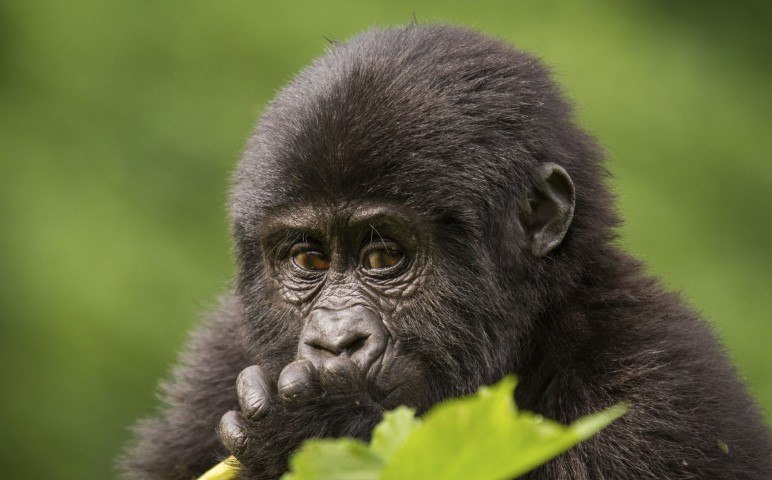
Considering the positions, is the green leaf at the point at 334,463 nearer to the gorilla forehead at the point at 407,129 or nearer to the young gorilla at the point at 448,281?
the young gorilla at the point at 448,281

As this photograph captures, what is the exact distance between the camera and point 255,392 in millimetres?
3912

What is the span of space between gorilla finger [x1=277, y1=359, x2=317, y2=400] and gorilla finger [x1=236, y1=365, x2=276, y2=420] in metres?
0.15

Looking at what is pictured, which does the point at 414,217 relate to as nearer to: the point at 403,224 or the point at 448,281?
the point at 403,224

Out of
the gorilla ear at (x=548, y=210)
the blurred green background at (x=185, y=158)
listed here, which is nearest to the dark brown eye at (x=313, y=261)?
the gorilla ear at (x=548, y=210)

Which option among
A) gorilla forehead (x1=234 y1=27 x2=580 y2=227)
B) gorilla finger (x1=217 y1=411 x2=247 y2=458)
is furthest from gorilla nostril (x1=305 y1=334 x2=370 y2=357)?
gorilla forehead (x1=234 y1=27 x2=580 y2=227)

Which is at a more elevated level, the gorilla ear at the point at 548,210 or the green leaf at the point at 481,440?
the gorilla ear at the point at 548,210

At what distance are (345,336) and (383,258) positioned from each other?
1.28ft

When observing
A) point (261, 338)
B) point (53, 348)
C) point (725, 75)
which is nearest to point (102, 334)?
point (53, 348)

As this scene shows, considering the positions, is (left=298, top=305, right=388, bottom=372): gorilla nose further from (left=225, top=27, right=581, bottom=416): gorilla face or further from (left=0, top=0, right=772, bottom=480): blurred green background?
(left=0, top=0, right=772, bottom=480): blurred green background

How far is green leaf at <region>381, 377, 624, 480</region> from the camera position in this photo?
123cm

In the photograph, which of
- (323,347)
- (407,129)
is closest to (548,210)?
(407,129)

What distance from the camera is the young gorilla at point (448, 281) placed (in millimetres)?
3803

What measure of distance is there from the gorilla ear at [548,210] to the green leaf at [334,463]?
2999 millimetres

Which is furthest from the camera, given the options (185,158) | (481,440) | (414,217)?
(185,158)
